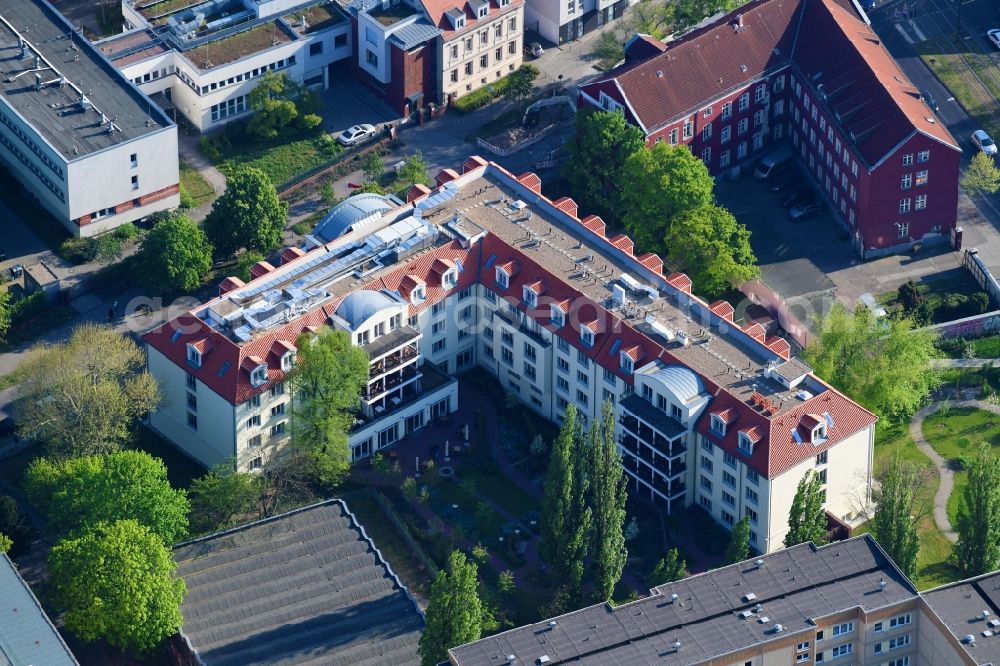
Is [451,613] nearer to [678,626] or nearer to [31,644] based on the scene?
[678,626]

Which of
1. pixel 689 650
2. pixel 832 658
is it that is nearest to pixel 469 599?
pixel 689 650

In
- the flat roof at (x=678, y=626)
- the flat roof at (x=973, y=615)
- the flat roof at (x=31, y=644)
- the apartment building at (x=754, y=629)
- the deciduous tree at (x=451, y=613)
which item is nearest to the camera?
the flat roof at (x=678, y=626)

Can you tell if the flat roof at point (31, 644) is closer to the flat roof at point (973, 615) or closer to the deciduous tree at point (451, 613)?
the deciduous tree at point (451, 613)

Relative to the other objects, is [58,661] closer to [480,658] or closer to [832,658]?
[480,658]

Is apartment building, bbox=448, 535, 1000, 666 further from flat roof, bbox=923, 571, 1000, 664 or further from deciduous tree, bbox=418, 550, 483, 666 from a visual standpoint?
deciduous tree, bbox=418, 550, 483, 666

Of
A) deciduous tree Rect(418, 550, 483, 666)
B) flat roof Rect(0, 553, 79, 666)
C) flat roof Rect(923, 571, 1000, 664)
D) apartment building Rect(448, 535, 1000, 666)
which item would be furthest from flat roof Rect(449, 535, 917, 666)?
flat roof Rect(0, 553, 79, 666)

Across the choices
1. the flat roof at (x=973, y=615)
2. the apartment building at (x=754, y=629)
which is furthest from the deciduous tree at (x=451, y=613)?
the flat roof at (x=973, y=615)
